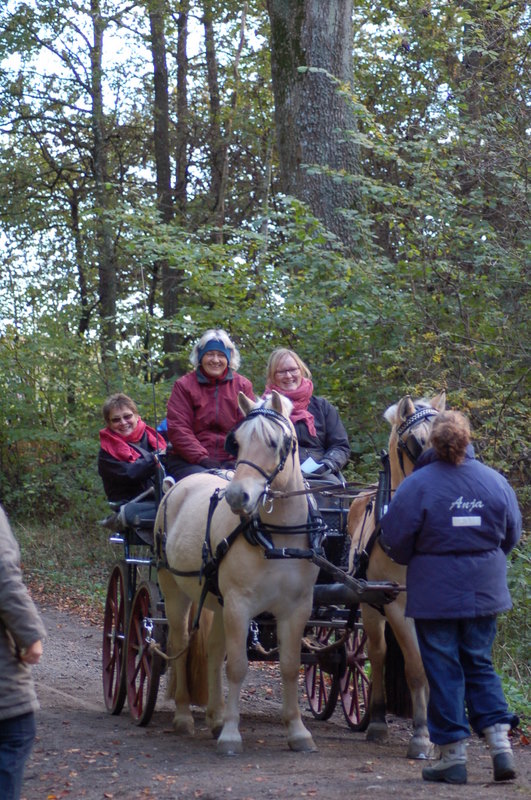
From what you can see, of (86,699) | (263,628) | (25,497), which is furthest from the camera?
(25,497)

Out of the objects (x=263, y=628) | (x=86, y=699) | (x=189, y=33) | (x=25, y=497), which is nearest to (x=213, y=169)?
(x=189, y=33)

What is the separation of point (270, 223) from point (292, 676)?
1321 centimetres

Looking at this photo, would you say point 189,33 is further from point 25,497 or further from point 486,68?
point 486,68

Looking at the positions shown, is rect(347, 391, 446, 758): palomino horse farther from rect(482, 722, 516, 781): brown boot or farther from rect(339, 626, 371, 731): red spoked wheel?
rect(482, 722, 516, 781): brown boot

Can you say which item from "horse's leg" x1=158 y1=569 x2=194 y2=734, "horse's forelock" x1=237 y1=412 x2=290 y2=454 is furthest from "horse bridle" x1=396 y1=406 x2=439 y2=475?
"horse's leg" x1=158 y1=569 x2=194 y2=734

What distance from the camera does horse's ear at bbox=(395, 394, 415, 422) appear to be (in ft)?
20.4

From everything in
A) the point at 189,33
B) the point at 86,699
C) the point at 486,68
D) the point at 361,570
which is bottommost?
the point at 86,699

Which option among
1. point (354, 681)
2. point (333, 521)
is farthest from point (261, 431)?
point (354, 681)

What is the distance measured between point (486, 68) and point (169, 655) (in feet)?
24.1

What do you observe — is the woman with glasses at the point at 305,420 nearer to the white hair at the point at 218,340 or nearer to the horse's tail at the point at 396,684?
the white hair at the point at 218,340

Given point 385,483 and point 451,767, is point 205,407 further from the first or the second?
point 451,767

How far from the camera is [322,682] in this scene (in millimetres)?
8266

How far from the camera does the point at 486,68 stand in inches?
453

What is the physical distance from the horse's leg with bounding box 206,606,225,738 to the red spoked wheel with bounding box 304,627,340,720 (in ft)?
2.30
